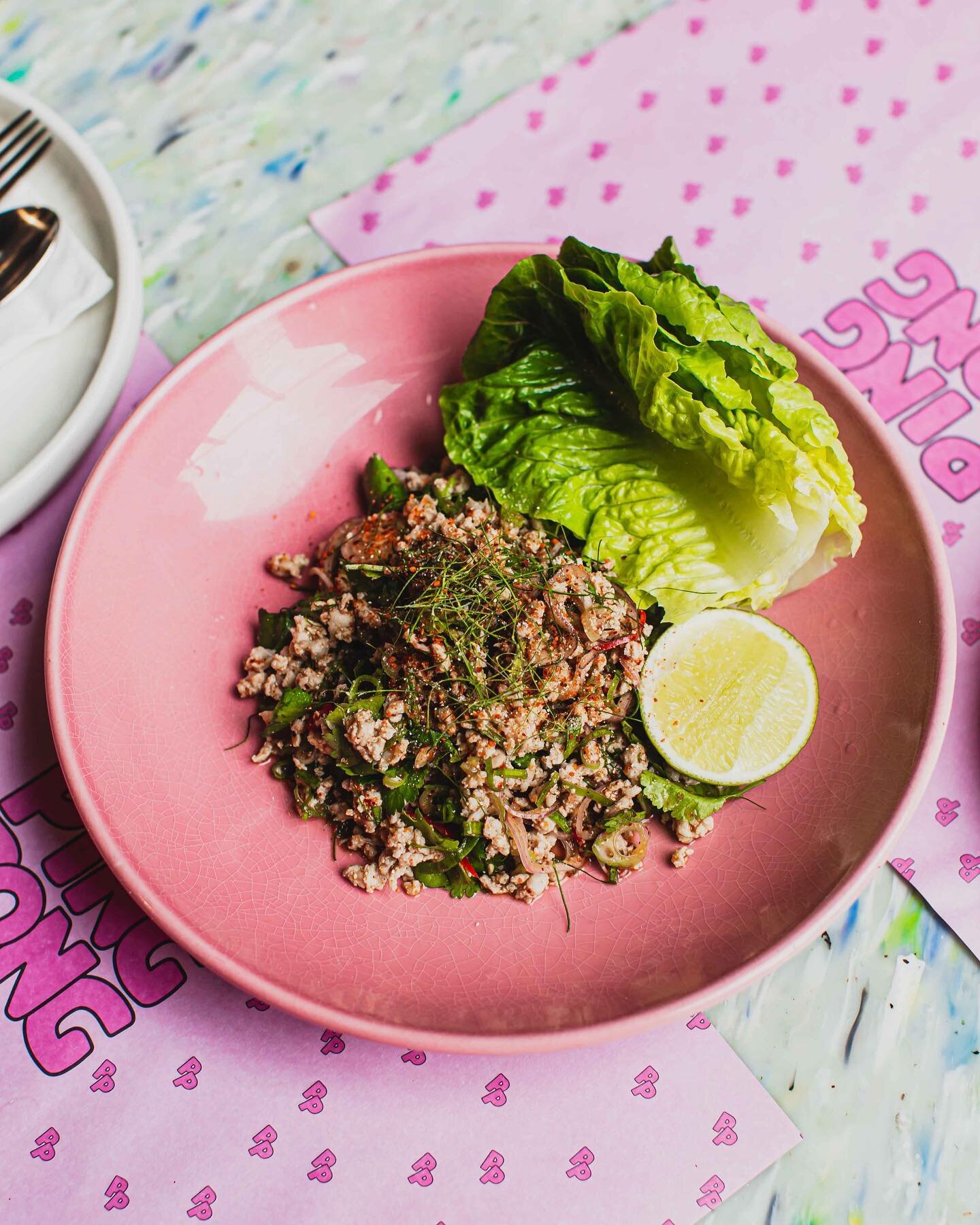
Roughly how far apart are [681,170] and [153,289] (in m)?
1.97

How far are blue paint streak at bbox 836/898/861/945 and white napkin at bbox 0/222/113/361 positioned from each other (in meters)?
2.92

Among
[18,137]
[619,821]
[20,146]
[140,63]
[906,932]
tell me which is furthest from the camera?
[140,63]

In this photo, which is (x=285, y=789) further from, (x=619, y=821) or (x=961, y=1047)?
(x=961, y=1047)

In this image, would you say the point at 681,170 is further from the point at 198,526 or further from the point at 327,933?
the point at 327,933

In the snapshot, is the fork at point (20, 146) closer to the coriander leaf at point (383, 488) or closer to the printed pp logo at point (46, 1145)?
the coriander leaf at point (383, 488)

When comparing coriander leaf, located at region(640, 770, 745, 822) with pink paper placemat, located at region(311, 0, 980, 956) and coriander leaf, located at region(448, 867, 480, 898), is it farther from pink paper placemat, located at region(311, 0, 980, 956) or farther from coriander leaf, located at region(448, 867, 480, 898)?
pink paper placemat, located at region(311, 0, 980, 956)

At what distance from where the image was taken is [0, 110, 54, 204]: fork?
10.4 ft

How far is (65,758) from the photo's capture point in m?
2.59

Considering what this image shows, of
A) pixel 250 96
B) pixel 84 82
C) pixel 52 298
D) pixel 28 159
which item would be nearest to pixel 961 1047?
pixel 52 298

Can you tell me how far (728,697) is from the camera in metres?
2.76

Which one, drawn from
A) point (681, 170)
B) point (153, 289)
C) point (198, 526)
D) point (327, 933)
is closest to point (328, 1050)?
point (327, 933)

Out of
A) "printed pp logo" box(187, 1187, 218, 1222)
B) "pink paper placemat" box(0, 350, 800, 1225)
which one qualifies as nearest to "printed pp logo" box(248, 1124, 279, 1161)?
"pink paper placemat" box(0, 350, 800, 1225)

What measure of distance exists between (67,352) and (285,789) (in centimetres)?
152

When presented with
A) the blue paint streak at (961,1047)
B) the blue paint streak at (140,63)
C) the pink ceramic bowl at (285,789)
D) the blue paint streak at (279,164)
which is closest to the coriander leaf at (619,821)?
the pink ceramic bowl at (285,789)
